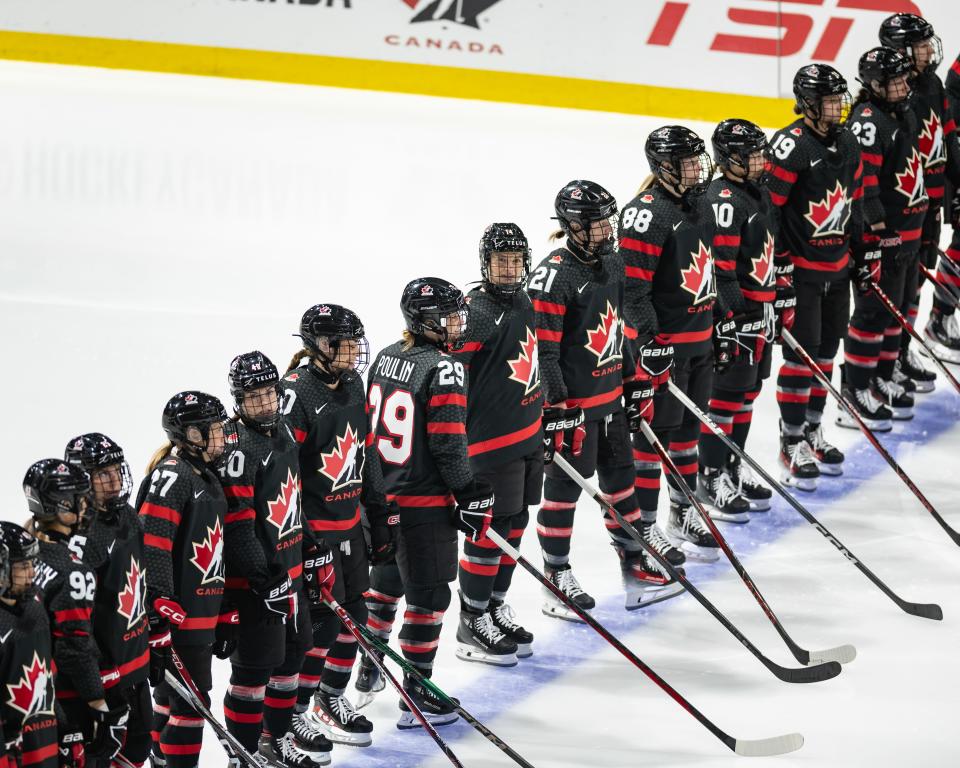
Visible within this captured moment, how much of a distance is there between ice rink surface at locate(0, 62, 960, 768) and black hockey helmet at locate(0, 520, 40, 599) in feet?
4.48

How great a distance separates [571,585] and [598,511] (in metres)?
1.01

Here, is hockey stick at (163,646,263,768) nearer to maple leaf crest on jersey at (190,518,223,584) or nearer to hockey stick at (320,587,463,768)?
maple leaf crest on jersey at (190,518,223,584)

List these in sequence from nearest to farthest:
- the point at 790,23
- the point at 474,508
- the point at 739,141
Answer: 1. the point at 474,508
2. the point at 739,141
3. the point at 790,23

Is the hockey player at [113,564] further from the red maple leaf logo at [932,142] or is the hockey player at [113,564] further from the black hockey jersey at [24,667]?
the red maple leaf logo at [932,142]

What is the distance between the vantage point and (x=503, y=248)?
5711 millimetres

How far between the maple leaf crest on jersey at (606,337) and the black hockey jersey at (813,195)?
4.82ft

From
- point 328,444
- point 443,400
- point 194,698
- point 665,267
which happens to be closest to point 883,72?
point 665,267

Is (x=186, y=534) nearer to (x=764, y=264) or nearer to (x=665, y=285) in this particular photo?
(x=665, y=285)

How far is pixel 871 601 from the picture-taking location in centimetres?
664

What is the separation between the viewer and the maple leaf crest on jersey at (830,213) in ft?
24.2

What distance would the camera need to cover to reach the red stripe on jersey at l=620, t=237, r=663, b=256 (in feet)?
21.7

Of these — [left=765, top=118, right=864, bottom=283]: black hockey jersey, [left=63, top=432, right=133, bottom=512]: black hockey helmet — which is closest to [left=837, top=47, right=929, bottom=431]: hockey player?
[left=765, top=118, right=864, bottom=283]: black hockey jersey

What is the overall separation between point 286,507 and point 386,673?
0.66m

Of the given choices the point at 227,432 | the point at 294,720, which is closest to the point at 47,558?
the point at 227,432
